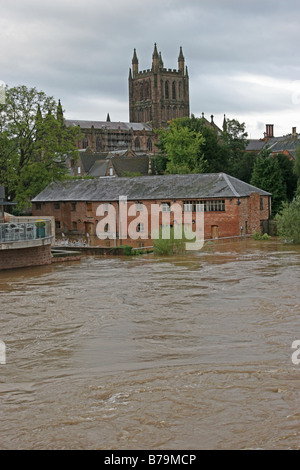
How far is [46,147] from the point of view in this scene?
47.3 metres

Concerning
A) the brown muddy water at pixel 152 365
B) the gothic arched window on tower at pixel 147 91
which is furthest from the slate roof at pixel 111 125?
the brown muddy water at pixel 152 365

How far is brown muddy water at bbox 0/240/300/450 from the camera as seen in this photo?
10.6 meters

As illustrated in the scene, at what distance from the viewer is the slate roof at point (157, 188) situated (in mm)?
46622

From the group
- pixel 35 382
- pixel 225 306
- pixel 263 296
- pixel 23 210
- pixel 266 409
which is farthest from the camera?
pixel 23 210

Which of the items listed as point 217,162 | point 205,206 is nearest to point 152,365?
point 205,206

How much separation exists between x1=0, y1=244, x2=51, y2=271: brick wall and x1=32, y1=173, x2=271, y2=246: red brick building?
46.1 ft

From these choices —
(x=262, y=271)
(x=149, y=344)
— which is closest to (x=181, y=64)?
(x=262, y=271)

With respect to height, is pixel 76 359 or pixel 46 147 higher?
pixel 46 147

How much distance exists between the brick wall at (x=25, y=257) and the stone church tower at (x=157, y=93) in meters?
119

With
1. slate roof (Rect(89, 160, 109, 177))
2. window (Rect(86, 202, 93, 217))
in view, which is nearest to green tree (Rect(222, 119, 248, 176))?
slate roof (Rect(89, 160, 109, 177))

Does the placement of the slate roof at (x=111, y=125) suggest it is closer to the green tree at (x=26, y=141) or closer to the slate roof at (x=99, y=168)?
the slate roof at (x=99, y=168)

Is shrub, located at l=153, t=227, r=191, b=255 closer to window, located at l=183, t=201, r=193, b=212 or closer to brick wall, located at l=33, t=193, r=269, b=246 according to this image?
brick wall, located at l=33, t=193, r=269, b=246

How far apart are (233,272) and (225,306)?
27.0ft
